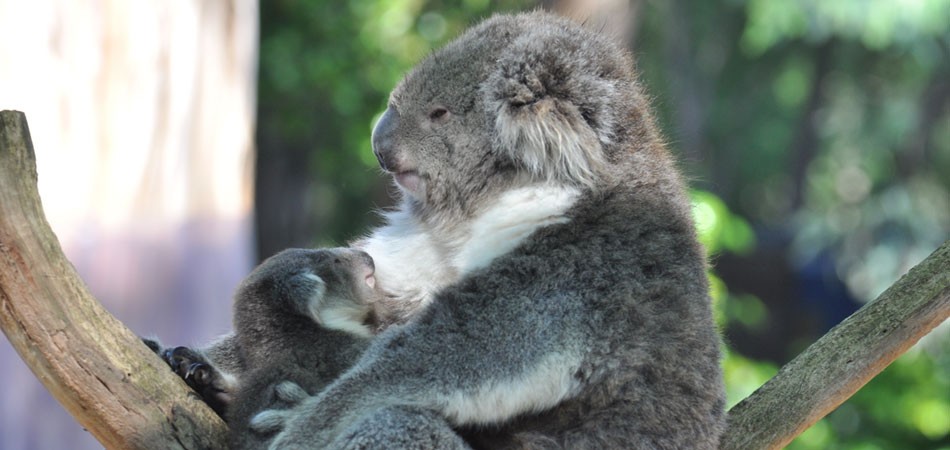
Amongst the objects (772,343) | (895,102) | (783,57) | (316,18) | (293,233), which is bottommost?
(772,343)

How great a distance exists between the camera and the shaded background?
598cm

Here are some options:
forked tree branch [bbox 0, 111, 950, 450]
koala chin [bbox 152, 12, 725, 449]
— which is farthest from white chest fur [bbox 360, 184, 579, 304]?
forked tree branch [bbox 0, 111, 950, 450]

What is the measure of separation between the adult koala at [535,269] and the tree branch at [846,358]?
153 millimetres

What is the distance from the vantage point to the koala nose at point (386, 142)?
3.24 m

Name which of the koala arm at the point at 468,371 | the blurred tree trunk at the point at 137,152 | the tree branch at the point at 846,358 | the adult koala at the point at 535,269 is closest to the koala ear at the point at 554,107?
the adult koala at the point at 535,269

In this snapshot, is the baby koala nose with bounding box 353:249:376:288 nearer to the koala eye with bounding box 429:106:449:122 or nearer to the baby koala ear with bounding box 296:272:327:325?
the baby koala ear with bounding box 296:272:327:325

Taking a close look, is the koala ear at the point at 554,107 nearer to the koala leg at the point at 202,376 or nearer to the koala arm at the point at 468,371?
the koala arm at the point at 468,371

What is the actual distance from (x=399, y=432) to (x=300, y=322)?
0.65 meters

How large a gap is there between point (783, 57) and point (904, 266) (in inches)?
381

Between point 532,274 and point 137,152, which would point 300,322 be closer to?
point 532,274

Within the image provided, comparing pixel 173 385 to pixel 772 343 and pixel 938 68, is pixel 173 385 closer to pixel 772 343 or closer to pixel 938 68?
pixel 772 343

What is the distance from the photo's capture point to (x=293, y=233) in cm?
A: 1281

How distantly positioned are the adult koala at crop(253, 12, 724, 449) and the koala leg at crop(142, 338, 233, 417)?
0.25 m

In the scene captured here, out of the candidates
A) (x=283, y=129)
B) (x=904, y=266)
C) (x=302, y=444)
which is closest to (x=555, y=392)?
(x=302, y=444)
